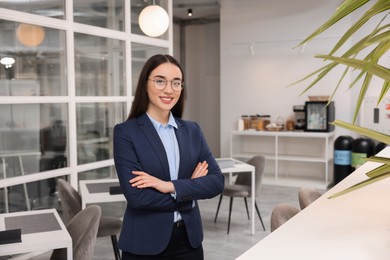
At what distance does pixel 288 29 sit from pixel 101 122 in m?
4.23

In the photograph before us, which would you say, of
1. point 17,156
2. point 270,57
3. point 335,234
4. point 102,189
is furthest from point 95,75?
point 335,234

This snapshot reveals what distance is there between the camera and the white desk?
3.63ft

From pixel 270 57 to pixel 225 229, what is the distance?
4.08 m

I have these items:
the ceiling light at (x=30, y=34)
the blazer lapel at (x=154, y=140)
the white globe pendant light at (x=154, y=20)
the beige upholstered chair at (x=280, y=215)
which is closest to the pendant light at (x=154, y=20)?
the white globe pendant light at (x=154, y=20)

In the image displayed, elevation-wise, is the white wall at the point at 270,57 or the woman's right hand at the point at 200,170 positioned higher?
the white wall at the point at 270,57

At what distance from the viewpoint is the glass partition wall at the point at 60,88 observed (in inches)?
161

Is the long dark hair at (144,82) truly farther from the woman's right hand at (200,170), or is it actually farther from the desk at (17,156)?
the desk at (17,156)

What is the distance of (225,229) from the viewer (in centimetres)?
516

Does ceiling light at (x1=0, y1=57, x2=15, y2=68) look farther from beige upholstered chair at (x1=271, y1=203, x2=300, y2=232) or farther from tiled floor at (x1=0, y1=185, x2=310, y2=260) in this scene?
beige upholstered chair at (x1=271, y1=203, x2=300, y2=232)

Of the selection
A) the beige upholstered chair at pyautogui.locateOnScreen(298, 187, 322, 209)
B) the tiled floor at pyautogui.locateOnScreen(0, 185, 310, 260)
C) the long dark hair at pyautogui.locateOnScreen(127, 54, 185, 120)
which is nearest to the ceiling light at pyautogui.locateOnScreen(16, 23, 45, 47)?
the tiled floor at pyautogui.locateOnScreen(0, 185, 310, 260)

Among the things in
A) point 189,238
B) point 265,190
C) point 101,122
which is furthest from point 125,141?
point 265,190

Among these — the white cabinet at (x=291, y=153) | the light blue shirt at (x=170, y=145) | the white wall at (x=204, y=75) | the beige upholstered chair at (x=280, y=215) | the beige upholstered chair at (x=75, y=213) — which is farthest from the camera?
the white wall at (x=204, y=75)

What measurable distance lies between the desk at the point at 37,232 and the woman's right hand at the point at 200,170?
0.80 metres

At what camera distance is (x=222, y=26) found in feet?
28.2
